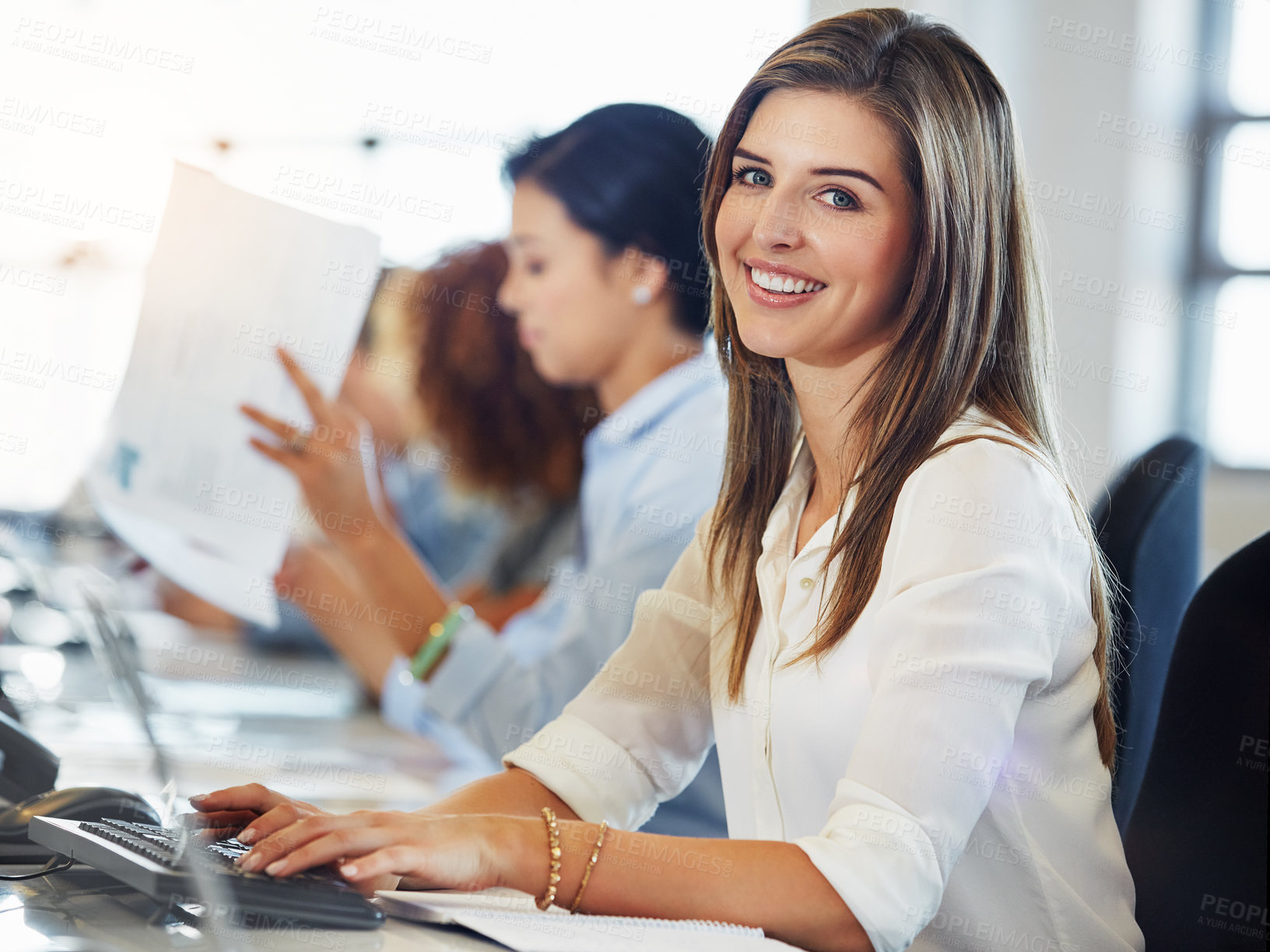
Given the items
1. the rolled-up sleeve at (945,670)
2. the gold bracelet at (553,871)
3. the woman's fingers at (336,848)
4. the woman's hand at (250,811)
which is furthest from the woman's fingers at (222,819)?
the rolled-up sleeve at (945,670)

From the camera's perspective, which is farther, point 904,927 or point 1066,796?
point 1066,796

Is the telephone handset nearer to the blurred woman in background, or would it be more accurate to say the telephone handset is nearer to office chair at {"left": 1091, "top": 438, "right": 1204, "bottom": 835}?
the blurred woman in background

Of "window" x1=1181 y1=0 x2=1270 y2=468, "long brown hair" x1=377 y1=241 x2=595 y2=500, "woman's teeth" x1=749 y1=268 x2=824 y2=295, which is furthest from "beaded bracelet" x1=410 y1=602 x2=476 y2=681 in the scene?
"window" x1=1181 y1=0 x2=1270 y2=468

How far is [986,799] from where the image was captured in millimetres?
708

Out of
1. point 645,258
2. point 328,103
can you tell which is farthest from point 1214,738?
point 328,103

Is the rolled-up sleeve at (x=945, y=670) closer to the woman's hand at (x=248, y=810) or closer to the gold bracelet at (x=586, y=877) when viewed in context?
the gold bracelet at (x=586, y=877)

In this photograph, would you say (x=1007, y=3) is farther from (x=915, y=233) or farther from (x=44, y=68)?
(x=44, y=68)

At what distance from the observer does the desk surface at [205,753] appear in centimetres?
60

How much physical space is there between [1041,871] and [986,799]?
0.43ft

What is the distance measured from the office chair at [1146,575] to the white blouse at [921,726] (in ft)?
0.58

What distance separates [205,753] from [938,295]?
2.30m

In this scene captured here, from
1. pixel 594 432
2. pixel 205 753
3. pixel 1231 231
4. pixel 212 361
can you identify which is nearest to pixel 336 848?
pixel 212 361

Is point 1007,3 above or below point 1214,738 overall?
above

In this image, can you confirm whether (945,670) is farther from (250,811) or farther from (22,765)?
(22,765)
